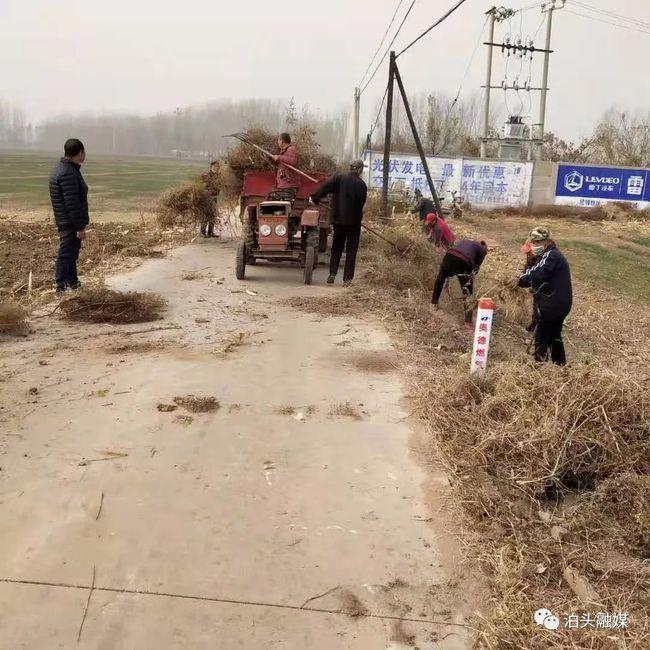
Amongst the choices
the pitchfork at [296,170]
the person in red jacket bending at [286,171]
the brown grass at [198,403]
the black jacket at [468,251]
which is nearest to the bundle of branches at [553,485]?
the brown grass at [198,403]

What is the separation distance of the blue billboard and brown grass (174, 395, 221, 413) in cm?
2670

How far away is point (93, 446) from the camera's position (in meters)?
4.15

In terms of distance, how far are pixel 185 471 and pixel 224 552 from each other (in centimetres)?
83

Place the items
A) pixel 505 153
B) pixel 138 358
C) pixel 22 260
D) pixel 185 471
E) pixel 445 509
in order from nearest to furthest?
pixel 445 509 < pixel 185 471 < pixel 138 358 < pixel 22 260 < pixel 505 153

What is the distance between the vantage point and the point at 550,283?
6.17 meters

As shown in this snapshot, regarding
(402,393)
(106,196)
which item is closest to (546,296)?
(402,393)

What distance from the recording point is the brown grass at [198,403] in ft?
15.6

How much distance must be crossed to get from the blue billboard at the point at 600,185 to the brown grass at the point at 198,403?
2670 centimetres

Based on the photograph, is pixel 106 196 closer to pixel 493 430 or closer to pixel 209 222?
pixel 209 222

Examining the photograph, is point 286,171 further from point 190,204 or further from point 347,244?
point 190,204

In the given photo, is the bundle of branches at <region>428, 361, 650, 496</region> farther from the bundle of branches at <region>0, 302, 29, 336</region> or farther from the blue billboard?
the blue billboard

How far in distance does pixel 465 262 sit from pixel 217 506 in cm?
537

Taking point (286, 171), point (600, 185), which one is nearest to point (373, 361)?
point (286, 171)

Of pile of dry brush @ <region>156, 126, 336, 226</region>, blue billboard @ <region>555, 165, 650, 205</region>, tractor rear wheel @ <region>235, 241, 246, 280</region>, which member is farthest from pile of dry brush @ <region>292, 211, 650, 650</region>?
blue billboard @ <region>555, 165, 650, 205</region>
